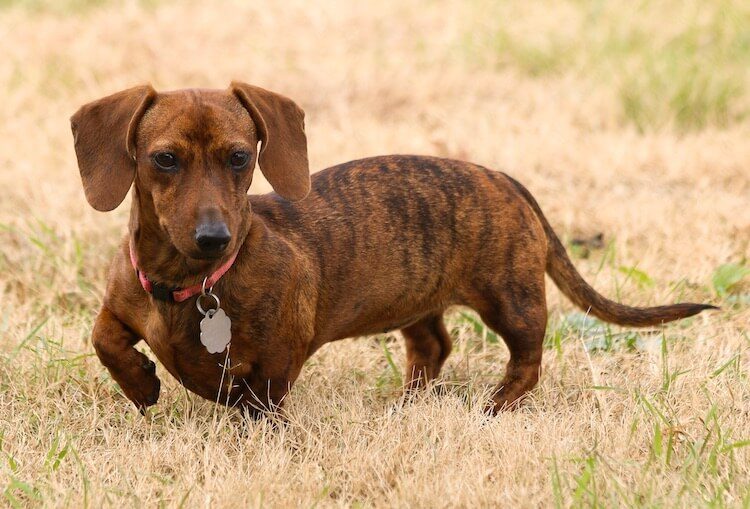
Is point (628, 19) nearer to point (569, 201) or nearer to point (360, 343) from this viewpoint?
point (569, 201)

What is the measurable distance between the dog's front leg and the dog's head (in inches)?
16.5

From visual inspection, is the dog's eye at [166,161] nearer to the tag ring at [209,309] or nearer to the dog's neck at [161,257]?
the dog's neck at [161,257]

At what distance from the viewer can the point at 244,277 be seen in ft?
10.4

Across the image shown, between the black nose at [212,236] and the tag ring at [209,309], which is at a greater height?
the black nose at [212,236]

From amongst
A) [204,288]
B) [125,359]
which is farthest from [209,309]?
[125,359]

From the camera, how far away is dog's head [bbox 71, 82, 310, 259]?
2852 mm

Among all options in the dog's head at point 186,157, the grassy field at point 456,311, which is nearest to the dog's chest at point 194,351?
the grassy field at point 456,311

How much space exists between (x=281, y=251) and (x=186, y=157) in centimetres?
49

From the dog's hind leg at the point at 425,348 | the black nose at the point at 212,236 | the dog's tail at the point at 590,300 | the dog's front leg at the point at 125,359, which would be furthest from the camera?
the dog's hind leg at the point at 425,348

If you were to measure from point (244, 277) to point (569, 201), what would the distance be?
2.86m

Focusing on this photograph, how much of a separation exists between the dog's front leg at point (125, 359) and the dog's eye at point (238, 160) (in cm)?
65

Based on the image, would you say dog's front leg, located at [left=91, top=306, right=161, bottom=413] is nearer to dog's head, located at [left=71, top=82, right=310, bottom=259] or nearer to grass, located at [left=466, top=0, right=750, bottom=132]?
dog's head, located at [left=71, top=82, right=310, bottom=259]

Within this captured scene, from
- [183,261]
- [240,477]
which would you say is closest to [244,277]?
[183,261]

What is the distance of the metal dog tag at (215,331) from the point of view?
10.1 feet
